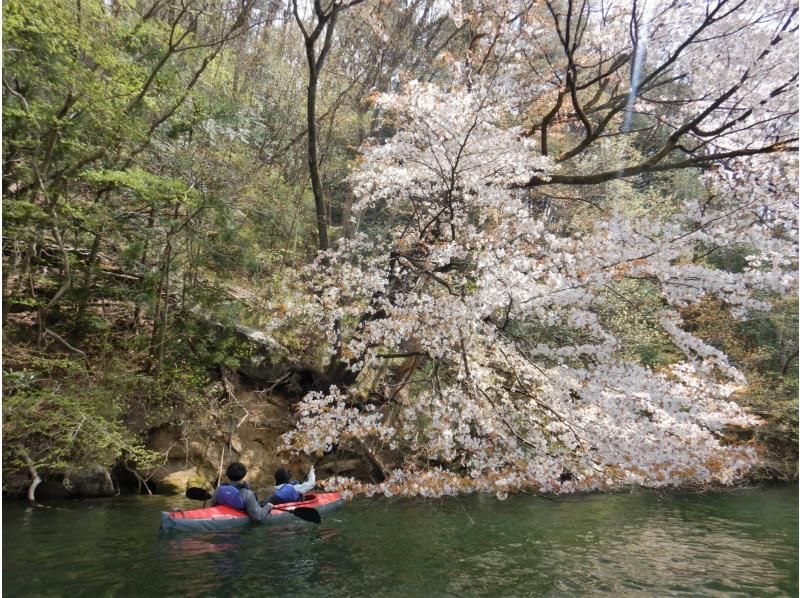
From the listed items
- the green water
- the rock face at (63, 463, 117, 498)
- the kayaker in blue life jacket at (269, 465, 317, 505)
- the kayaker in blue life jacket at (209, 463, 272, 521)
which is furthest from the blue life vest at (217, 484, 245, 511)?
the rock face at (63, 463, 117, 498)

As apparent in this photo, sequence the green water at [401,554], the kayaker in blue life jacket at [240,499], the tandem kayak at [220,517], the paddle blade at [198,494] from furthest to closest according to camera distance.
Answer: the paddle blade at [198,494], the kayaker in blue life jacket at [240,499], the tandem kayak at [220,517], the green water at [401,554]

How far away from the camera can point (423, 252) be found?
320 inches

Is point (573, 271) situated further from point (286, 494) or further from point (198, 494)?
point (198, 494)

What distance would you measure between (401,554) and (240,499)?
7.01ft

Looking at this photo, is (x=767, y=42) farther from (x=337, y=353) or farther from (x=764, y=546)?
(x=337, y=353)

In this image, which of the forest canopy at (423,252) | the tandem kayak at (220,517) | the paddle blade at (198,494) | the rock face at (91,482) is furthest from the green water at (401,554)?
the forest canopy at (423,252)

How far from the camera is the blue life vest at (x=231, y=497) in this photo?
6.30 m

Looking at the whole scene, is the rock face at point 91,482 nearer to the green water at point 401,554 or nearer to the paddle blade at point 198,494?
the green water at point 401,554

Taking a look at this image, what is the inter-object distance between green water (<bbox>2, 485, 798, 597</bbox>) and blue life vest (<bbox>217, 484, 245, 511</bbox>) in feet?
1.10

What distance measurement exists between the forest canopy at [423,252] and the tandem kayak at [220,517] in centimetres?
80

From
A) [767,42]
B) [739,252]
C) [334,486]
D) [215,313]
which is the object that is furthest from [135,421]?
[739,252]

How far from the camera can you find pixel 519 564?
5.62m

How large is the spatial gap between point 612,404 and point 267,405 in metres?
6.38

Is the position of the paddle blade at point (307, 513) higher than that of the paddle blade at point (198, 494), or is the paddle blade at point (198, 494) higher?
the paddle blade at point (198, 494)
